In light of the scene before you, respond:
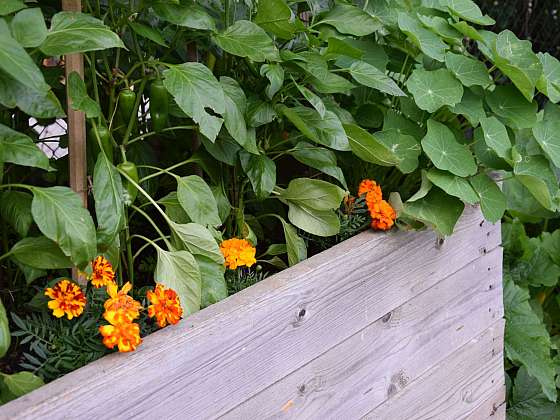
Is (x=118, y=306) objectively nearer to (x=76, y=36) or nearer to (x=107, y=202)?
(x=107, y=202)

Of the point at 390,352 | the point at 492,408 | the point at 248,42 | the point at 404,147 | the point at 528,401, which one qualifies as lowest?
the point at 528,401

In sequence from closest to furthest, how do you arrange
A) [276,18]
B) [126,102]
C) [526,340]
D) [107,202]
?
[107,202], [126,102], [276,18], [526,340]

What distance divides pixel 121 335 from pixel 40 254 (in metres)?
0.17

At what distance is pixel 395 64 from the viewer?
170cm

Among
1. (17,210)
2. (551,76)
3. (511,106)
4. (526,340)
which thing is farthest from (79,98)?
(526,340)

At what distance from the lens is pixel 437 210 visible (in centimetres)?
151

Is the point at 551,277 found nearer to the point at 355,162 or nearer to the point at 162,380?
the point at 355,162

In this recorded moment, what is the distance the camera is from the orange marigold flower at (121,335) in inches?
39.4

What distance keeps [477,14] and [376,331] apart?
0.71 meters

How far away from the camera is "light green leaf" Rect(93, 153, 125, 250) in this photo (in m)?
1.07

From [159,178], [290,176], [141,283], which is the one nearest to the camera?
[141,283]

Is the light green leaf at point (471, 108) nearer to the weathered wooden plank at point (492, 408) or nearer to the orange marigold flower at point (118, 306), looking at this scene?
the weathered wooden plank at point (492, 408)

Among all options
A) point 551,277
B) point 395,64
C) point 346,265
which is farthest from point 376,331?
point 551,277

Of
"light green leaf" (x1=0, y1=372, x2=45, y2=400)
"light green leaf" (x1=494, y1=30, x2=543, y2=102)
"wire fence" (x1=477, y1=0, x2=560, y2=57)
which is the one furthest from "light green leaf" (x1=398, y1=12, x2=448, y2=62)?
"wire fence" (x1=477, y1=0, x2=560, y2=57)
